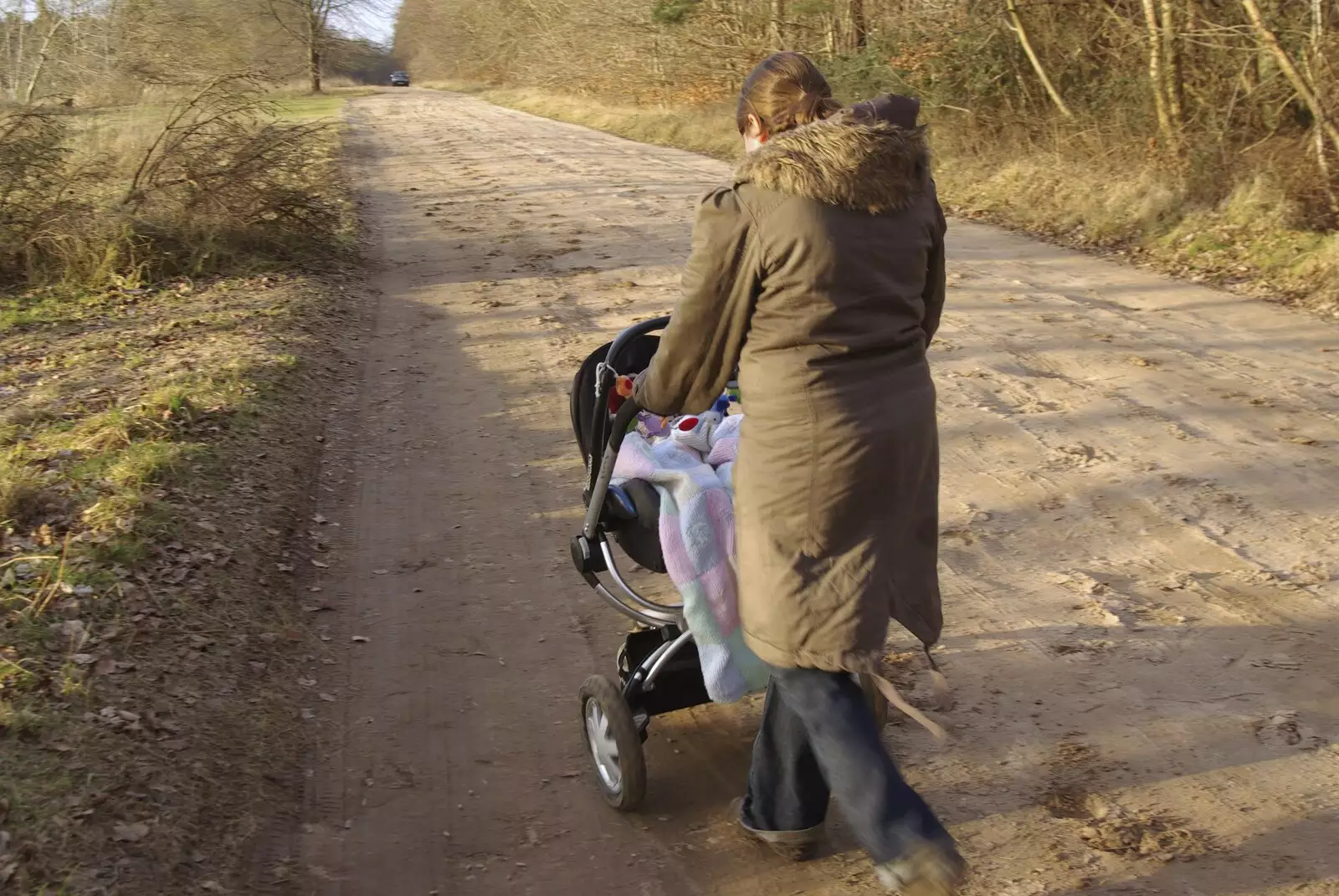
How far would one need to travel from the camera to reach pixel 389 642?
4.81 meters

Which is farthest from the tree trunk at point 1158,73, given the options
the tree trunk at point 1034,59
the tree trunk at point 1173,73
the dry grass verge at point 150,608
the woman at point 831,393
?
the woman at point 831,393

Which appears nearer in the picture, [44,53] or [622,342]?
[622,342]

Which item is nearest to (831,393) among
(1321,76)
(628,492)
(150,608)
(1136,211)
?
(628,492)

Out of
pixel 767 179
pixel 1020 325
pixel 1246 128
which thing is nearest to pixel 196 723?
pixel 767 179

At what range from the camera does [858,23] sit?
20969 mm

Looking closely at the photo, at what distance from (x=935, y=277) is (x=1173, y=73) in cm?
1205

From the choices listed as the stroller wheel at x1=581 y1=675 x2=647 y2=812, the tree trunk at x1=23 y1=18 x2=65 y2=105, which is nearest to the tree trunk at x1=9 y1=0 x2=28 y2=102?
the tree trunk at x1=23 y1=18 x2=65 y2=105

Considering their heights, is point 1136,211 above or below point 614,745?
above

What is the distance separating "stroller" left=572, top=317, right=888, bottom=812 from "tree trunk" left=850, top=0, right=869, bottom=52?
61.2 ft

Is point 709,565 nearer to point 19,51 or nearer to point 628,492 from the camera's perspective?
point 628,492

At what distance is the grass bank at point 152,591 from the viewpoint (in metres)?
3.41

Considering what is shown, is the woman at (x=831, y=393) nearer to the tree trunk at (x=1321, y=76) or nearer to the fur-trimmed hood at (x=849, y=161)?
the fur-trimmed hood at (x=849, y=161)

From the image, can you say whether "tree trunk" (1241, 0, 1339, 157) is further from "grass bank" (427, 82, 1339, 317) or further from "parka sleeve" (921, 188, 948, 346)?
"parka sleeve" (921, 188, 948, 346)

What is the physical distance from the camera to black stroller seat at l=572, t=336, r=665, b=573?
11.4 ft
